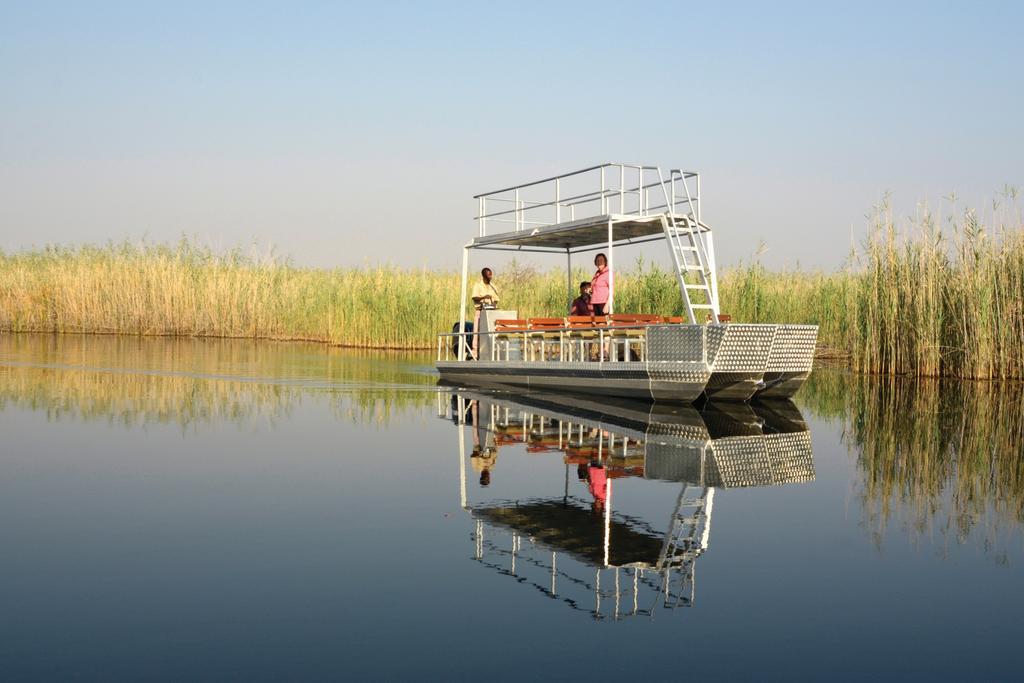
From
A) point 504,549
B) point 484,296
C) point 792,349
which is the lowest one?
point 504,549

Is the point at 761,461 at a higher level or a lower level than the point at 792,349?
lower

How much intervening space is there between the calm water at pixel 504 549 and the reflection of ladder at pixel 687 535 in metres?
0.03

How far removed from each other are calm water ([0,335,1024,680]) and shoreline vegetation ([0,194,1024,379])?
7.00m

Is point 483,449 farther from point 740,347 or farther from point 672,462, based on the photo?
point 740,347

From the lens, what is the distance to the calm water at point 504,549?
13.1 ft

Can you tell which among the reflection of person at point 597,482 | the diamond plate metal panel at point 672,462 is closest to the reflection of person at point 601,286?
the diamond plate metal panel at point 672,462

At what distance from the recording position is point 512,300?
2886cm

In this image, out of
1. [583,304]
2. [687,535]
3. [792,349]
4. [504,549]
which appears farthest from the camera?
[583,304]

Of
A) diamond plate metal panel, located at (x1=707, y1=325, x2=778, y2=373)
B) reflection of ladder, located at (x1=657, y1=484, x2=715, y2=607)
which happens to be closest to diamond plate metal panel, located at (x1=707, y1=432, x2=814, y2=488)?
reflection of ladder, located at (x1=657, y1=484, x2=715, y2=607)

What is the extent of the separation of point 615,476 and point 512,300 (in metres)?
20.9

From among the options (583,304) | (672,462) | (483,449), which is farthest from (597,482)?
(583,304)

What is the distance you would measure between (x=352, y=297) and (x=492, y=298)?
41.5ft

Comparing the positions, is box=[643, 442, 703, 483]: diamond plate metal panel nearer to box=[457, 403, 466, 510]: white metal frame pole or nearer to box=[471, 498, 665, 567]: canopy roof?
box=[471, 498, 665, 567]: canopy roof

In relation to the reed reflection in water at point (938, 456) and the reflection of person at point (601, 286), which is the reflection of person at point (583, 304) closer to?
the reflection of person at point (601, 286)
